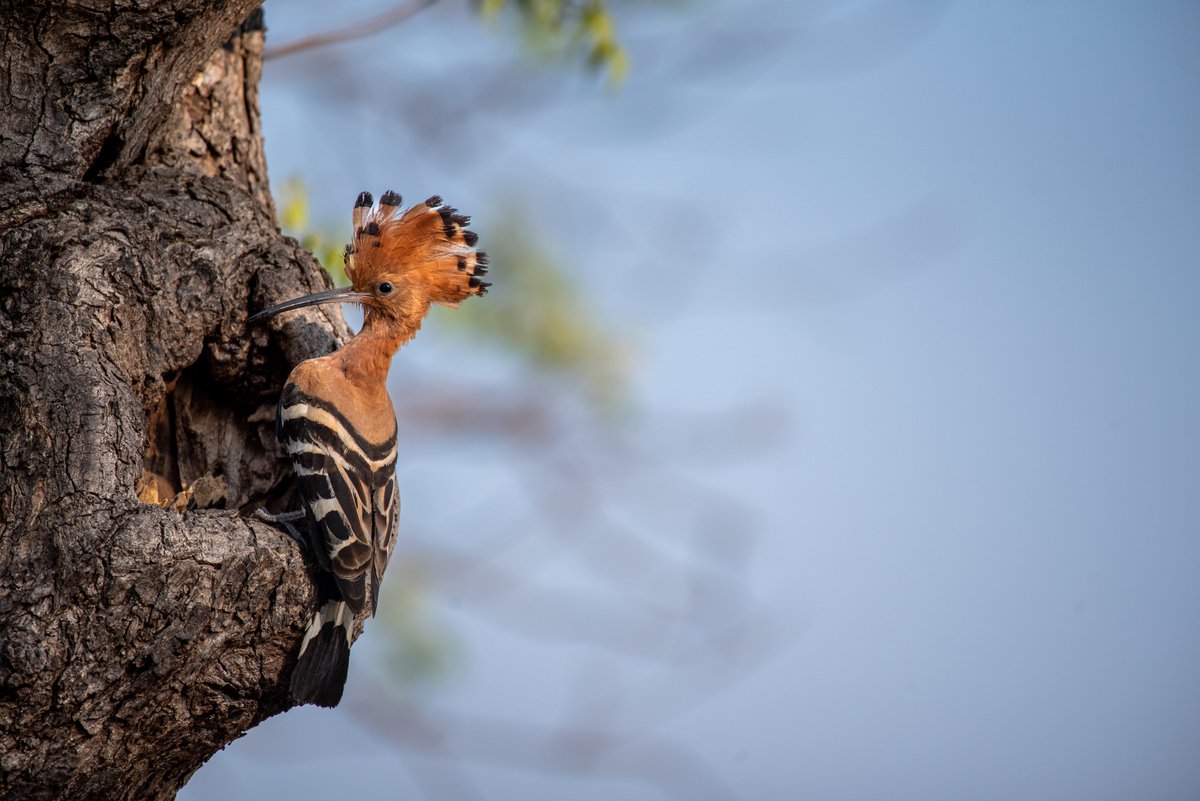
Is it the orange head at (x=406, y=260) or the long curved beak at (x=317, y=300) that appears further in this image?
the orange head at (x=406, y=260)

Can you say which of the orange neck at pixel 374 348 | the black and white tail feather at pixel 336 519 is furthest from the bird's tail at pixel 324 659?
the orange neck at pixel 374 348

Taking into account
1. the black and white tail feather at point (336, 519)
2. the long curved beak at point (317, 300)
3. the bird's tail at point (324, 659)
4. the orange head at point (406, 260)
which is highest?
the orange head at point (406, 260)

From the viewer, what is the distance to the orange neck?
9.34ft

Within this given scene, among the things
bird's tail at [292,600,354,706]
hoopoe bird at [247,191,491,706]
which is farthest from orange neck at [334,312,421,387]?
bird's tail at [292,600,354,706]

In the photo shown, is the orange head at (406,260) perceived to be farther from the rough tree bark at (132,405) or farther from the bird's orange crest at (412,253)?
the rough tree bark at (132,405)

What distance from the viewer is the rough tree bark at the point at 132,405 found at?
2057 millimetres

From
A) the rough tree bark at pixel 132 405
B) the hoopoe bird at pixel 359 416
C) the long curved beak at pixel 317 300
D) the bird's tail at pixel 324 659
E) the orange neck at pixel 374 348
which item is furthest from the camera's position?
the orange neck at pixel 374 348

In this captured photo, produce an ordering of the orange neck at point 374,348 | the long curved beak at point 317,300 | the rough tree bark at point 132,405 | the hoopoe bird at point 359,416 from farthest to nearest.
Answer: the orange neck at point 374,348, the long curved beak at point 317,300, the hoopoe bird at point 359,416, the rough tree bark at point 132,405

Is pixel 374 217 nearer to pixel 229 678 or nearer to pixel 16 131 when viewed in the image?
pixel 16 131

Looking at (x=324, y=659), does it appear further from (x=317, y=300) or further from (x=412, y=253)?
(x=412, y=253)

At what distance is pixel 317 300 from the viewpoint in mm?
2730

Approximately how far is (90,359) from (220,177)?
2.50ft

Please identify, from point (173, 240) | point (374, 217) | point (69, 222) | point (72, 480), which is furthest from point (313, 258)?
point (72, 480)

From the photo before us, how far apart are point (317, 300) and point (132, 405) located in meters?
0.57
